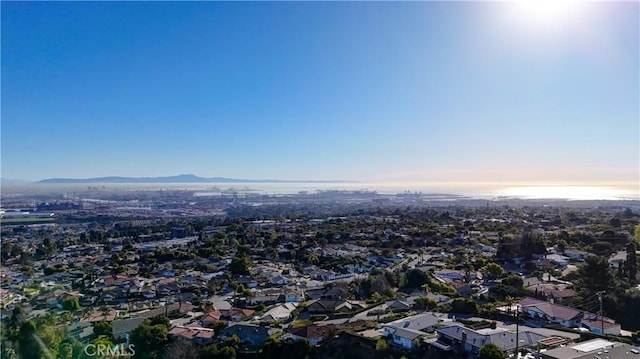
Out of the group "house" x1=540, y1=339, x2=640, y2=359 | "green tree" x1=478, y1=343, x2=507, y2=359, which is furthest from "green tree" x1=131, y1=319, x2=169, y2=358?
"house" x1=540, y1=339, x2=640, y2=359

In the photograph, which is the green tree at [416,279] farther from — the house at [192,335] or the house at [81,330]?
the house at [81,330]

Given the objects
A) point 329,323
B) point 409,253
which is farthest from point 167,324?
point 409,253

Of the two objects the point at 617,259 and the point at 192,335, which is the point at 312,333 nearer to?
the point at 192,335

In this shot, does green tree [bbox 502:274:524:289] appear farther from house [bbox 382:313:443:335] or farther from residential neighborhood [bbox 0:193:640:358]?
house [bbox 382:313:443:335]

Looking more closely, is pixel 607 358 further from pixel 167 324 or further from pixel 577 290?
pixel 167 324

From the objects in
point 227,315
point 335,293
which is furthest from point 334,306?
point 227,315
